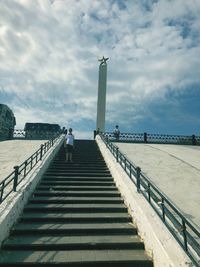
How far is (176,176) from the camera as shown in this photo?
42.8 ft

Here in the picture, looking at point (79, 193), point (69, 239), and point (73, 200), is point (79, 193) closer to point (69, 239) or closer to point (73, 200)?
point (73, 200)

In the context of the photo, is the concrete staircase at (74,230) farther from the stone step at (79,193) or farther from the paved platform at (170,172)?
the paved platform at (170,172)

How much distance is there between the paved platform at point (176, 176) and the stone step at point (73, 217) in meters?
2.27

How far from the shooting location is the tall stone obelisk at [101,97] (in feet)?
107

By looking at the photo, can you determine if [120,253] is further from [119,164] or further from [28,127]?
[28,127]

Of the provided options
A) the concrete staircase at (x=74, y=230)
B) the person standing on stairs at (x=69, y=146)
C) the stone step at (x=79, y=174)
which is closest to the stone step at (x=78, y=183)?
the concrete staircase at (x=74, y=230)

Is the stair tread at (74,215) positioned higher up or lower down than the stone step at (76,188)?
lower down

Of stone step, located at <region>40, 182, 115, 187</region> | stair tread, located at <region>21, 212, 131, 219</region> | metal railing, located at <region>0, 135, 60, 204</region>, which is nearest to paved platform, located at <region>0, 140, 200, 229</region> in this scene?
metal railing, located at <region>0, 135, 60, 204</region>

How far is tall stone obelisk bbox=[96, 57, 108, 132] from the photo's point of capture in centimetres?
3269

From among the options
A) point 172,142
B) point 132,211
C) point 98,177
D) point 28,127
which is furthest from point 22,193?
point 28,127

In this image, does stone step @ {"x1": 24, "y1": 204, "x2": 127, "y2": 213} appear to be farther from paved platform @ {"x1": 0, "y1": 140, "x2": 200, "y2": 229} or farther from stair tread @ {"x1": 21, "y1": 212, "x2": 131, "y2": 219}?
paved platform @ {"x1": 0, "y1": 140, "x2": 200, "y2": 229}

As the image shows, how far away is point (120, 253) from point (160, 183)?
5.89m

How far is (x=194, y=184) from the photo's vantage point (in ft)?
39.0

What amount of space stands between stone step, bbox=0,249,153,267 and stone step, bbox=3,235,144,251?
15cm
